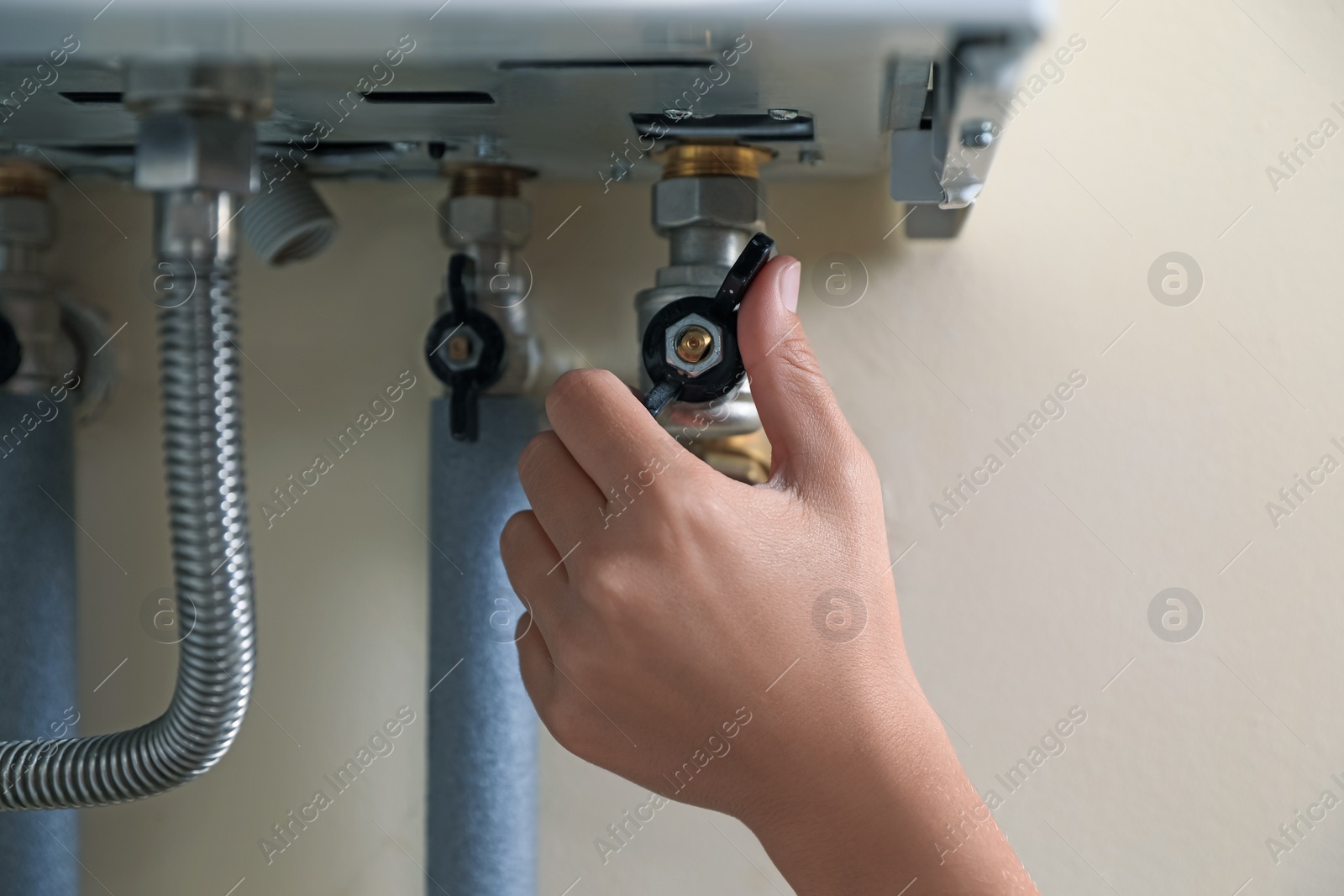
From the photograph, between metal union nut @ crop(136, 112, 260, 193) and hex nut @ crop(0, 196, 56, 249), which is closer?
metal union nut @ crop(136, 112, 260, 193)

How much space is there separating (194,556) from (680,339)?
0.77ft

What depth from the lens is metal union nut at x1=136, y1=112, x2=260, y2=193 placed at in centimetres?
40

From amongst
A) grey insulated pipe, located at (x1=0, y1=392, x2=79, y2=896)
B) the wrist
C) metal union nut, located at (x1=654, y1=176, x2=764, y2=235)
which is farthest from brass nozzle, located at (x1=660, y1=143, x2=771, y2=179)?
grey insulated pipe, located at (x1=0, y1=392, x2=79, y2=896)

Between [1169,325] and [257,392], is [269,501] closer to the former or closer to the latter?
[257,392]

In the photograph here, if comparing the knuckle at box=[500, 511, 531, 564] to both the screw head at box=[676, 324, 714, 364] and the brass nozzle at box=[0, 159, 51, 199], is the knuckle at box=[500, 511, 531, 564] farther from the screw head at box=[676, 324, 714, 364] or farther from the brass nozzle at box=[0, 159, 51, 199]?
the brass nozzle at box=[0, 159, 51, 199]

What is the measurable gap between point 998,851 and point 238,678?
13.0 inches

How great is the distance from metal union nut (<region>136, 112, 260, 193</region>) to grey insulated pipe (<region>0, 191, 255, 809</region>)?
13 millimetres

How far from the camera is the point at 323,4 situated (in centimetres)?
30

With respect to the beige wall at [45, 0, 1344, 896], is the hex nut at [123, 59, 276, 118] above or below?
above

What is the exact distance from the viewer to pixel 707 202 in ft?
1.51

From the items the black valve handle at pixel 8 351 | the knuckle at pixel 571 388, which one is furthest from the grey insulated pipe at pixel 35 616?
the knuckle at pixel 571 388

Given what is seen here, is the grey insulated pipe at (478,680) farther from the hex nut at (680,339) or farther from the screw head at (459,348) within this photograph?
the hex nut at (680,339)

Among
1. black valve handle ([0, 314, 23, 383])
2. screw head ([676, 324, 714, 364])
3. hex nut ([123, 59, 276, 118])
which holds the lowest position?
screw head ([676, 324, 714, 364])

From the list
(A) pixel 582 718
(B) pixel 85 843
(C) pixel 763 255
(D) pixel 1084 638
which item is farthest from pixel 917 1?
(B) pixel 85 843
